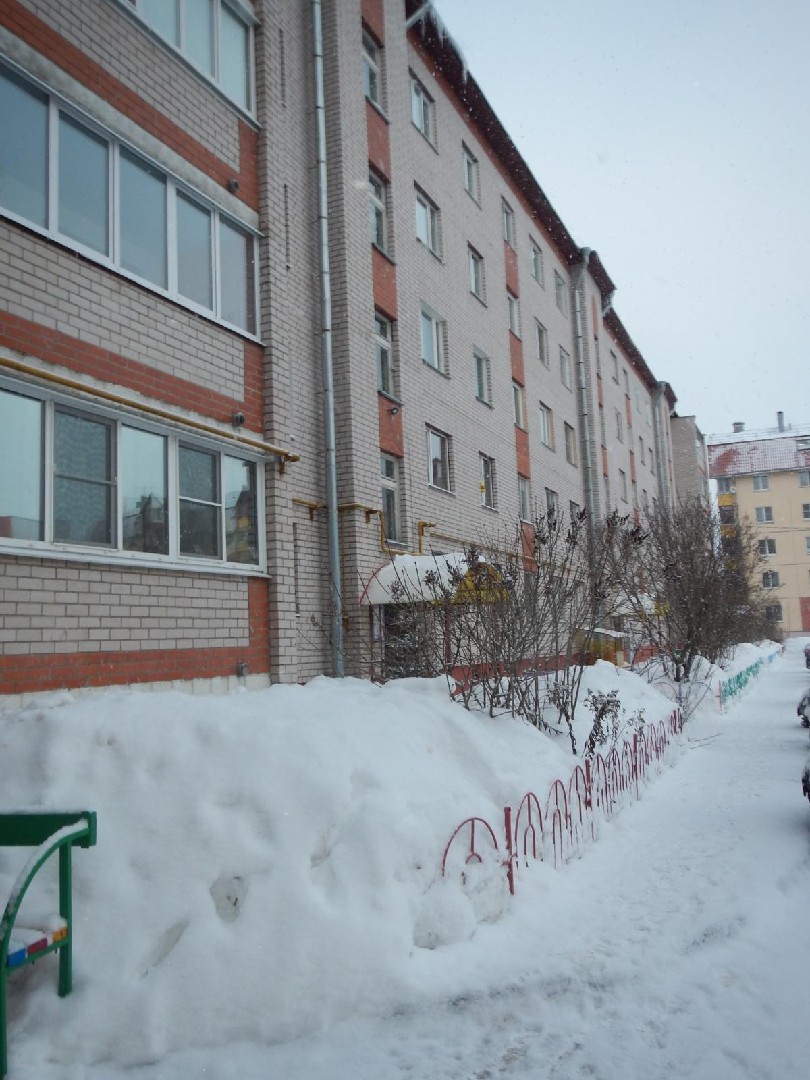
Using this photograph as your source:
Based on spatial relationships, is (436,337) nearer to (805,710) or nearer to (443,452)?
(443,452)

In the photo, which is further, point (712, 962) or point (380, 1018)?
point (712, 962)

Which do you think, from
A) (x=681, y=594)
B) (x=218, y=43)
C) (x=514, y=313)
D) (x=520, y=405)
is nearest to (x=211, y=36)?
(x=218, y=43)

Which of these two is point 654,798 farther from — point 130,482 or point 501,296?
point 501,296

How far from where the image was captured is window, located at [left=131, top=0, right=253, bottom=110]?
913 centimetres

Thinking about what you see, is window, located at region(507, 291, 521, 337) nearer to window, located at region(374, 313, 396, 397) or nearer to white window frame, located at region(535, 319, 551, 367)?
Result: white window frame, located at region(535, 319, 551, 367)

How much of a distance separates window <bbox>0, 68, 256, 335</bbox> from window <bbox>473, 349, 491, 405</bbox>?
28.2 ft

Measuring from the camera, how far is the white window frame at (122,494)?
6.80 m

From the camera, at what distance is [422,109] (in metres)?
16.6

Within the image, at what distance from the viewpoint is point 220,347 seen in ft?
30.1

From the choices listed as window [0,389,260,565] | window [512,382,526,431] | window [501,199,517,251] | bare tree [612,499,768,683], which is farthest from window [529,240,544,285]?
window [0,389,260,565]

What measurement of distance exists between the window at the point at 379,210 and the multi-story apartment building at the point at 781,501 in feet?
165

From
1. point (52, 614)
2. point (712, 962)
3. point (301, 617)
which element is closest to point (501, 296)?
point (301, 617)

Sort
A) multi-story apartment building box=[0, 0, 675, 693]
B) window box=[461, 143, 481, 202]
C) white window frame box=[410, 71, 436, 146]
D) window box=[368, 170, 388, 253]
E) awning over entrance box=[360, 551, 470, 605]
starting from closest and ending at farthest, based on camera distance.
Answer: multi-story apartment building box=[0, 0, 675, 693] < awning over entrance box=[360, 551, 470, 605] < window box=[368, 170, 388, 253] < white window frame box=[410, 71, 436, 146] < window box=[461, 143, 481, 202]

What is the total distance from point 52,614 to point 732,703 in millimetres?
14665
